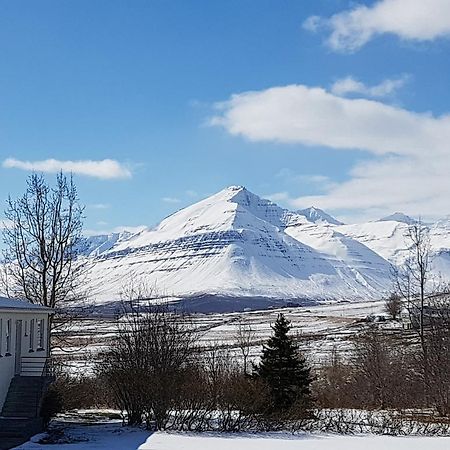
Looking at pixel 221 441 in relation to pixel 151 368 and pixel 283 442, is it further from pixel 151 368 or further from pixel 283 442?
pixel 151 368

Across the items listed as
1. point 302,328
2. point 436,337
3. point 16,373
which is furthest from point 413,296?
point 302,328

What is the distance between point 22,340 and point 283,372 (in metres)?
11.3

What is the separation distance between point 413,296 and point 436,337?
15.7 feet

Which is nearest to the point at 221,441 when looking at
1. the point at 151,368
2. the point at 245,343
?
the point at 151,368

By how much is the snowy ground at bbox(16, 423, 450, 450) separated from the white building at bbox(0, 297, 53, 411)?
10.2ft

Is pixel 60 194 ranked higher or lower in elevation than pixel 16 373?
higher

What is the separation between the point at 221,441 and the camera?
28219 millimetres

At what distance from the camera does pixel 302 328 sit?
10506cm

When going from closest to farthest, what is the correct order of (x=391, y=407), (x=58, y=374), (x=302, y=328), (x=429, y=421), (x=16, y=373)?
1. (x=16, y=373)
2. (x=429, y=421)
3. (x=58, y=374)
4. (x=391, y=407)
5. (x=302, y=328)

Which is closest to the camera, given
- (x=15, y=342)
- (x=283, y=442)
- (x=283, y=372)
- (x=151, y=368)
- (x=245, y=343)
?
(x=283, y=442)

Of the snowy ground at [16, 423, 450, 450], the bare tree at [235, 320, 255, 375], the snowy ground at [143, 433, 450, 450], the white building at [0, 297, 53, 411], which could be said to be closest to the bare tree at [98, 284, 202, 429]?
the snowy ground at [16, 423, 450, 450]

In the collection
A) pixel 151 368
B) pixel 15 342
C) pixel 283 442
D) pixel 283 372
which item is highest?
pixel 15 342

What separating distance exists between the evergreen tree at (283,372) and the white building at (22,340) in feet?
31.3

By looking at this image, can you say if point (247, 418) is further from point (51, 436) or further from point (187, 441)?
point (51, 436)
